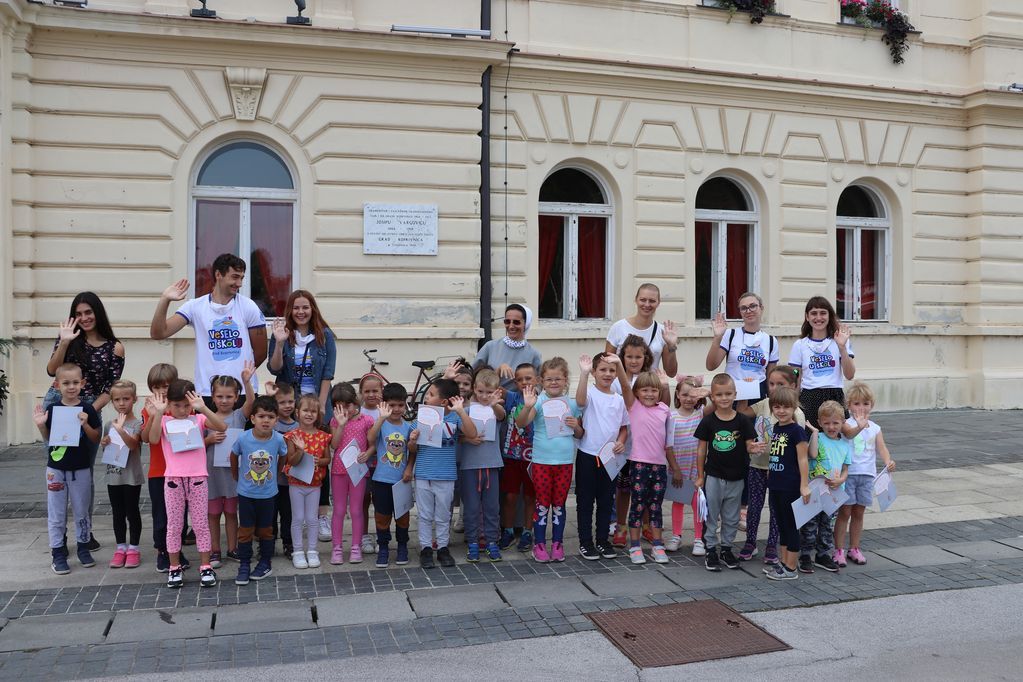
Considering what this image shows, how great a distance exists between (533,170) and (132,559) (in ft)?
26.3

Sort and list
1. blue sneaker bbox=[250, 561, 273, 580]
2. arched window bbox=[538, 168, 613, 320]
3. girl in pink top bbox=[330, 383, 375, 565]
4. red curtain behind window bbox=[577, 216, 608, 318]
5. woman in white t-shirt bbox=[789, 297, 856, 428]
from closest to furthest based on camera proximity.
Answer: blue sneaker bbox=[250, 561, 273, 580] → girl in pink top bbox=[330, 383, 375, 565] → woman in white t-shirt bbox=[789, 297, 856, 428] → arched window bbox=[538, 168, 613, 320] → red curtain behind window bbox=[577, 216, 608, 318]

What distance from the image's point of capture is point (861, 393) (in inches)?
251

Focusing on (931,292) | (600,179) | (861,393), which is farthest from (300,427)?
(931,292)

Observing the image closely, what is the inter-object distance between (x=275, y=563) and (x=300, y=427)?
0.93 meters

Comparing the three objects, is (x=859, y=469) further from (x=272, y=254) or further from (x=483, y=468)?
(x=272, y=254)

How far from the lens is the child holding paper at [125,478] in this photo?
609 centimetres

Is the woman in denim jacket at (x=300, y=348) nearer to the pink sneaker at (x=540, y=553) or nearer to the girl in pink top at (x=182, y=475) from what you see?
the girl in pink top at (x=182, y=475)

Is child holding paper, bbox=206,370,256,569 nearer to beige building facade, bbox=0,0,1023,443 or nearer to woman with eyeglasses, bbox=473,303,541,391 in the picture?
woman with eyeglasses, bbox=473,303,541,391

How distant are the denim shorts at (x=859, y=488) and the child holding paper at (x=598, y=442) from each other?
157 centimetres

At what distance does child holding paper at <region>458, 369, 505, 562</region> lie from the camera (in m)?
6.34

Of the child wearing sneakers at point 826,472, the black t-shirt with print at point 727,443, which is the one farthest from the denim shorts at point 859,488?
the black t-shirt with print at point 727,443

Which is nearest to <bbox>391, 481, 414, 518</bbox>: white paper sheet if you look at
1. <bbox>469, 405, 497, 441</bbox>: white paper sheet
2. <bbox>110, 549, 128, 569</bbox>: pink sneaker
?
<bbox>469, 405, 497, 441</bbox>: white paper sheet

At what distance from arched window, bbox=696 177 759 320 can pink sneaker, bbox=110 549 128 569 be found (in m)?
9.49

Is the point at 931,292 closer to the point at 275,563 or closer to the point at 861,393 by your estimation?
the point at 861,393
